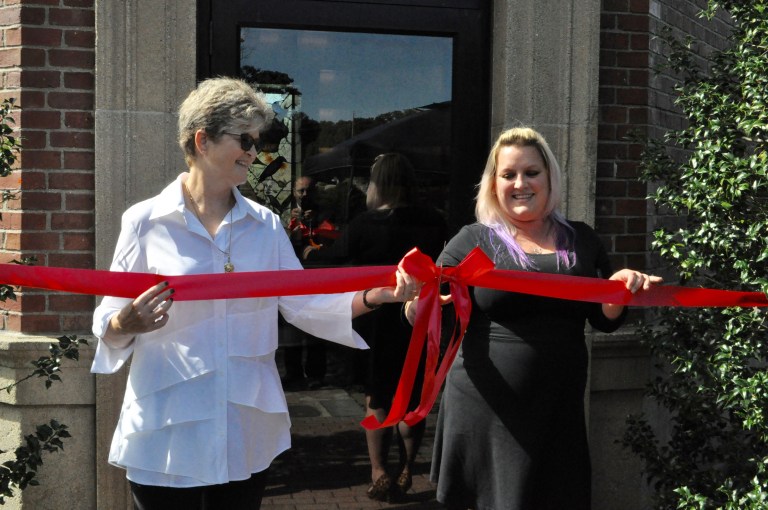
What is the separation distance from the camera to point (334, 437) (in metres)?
5.36

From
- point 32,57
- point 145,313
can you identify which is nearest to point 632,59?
point 32,57

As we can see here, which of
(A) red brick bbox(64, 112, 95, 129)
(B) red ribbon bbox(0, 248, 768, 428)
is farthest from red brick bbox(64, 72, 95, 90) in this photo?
(B) red ribbon bbox(0, 248, 768, 428)

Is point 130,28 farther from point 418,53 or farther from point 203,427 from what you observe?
point 203,427

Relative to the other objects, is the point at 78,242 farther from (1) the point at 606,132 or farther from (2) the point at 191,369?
(1) the point at 606,132

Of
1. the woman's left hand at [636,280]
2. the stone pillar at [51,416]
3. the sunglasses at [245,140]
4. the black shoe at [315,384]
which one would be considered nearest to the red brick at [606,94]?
the woman's left hand at [636,280]

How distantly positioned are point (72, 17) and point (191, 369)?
2.42 metres

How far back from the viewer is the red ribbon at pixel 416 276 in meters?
3.02

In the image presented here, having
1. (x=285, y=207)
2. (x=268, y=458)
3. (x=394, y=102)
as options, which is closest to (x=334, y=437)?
(x=285, y=207)

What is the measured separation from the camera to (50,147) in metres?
4.64

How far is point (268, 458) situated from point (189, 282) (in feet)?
2.14

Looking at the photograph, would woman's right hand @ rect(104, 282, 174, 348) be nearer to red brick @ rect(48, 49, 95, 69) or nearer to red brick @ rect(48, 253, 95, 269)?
red brick @ rect(48, 253, 95, 269)

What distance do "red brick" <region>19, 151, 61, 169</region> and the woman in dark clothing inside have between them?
1395 mm

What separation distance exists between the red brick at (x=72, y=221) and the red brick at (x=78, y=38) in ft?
2.71

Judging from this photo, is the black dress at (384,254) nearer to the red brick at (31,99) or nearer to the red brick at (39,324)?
the red brick at (39,324)
